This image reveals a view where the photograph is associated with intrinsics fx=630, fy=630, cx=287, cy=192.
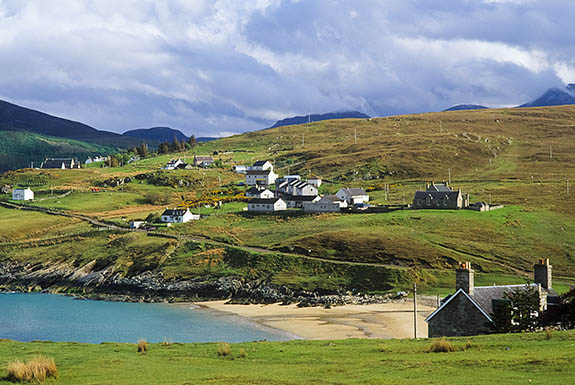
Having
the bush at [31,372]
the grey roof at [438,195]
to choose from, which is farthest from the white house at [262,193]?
the bush at [31,372]

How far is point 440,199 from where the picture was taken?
105438mm

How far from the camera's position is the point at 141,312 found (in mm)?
73625

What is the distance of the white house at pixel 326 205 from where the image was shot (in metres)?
113

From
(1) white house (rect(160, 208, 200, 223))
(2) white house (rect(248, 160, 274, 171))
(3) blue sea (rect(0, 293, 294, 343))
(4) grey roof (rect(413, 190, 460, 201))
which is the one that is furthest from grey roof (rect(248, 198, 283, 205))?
(2) white house (rect(248, 160, 274, 171))

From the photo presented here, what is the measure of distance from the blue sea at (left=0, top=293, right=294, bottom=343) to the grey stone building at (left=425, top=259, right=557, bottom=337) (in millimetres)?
22594

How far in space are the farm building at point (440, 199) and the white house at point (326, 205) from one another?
1327 cm

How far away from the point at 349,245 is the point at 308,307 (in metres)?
16.5

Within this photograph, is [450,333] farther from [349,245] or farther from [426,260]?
[349,245]

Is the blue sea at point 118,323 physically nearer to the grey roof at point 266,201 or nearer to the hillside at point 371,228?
the hillside at point 371,228

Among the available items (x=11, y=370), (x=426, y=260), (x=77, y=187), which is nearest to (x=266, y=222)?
(x=426, y=260)

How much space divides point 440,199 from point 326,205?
66.5 feet

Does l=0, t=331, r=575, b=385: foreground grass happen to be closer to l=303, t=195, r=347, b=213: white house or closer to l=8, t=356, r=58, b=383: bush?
l=8, t=356, r=58, b=383: bush

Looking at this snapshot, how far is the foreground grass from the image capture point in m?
20.6

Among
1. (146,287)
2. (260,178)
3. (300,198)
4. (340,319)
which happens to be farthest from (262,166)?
(340,319)
